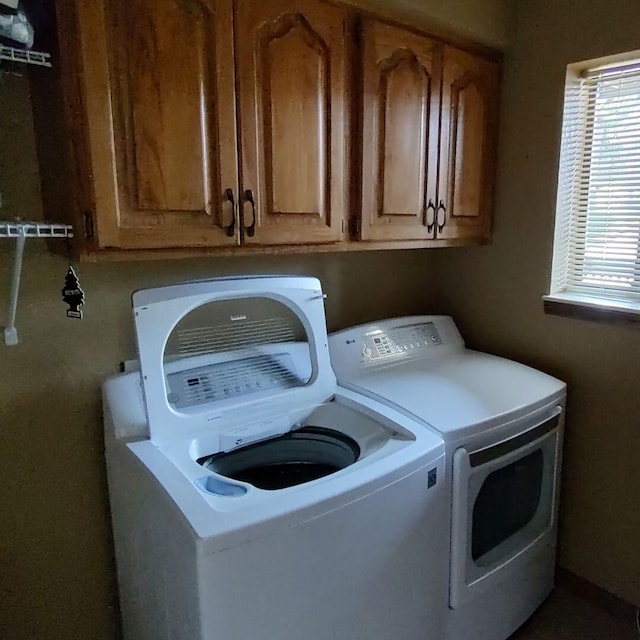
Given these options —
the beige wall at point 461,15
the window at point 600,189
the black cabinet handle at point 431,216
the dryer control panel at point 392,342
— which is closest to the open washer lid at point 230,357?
the dryer control panel at point 392,342

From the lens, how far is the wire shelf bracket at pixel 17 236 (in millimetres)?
1199

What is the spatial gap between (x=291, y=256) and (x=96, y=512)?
3.56 ft

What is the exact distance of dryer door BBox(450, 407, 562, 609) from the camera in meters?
1.59

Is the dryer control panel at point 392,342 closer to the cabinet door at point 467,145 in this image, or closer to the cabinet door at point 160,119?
the cabinet door at point 467,145

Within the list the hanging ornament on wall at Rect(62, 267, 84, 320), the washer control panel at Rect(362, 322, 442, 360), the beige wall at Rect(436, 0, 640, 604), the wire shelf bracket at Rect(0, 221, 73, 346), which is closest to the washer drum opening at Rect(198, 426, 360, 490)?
the washer control panel at Rect(362, 322, 442, 360)

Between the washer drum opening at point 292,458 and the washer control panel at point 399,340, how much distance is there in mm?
455

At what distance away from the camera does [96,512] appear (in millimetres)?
1688

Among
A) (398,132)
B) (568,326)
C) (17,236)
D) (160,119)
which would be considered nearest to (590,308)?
(568,326)

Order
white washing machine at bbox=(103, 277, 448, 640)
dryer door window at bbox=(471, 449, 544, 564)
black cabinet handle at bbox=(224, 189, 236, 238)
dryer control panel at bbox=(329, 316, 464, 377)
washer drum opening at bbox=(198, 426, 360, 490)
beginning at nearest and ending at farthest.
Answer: white washing machine at bbox=(103, 277, 448, 640) < black cabinet handle at bbox=(224, 189, 236, 238) < washer drum opening at bbox=(198, 426, 360, 490) < dryer door window at bbox=(471, 449, 544, 564) < dryer control panel at bbox=(329, 316, 464, 377)

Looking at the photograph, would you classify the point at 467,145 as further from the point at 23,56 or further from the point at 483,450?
the point at 23,56

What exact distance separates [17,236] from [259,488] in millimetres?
897

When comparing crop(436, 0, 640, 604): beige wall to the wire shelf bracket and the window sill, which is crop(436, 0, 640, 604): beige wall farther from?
the wire shelf bracket

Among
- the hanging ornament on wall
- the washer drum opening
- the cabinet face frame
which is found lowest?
the washer drum opening

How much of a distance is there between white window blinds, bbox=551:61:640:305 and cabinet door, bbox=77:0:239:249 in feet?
4.27
